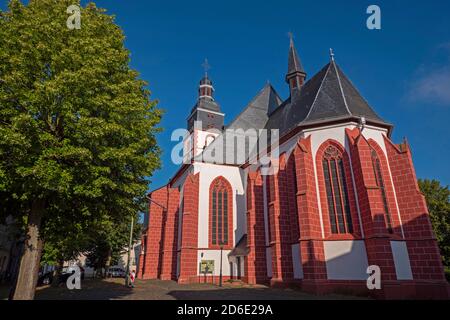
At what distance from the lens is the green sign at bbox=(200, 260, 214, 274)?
891 inches

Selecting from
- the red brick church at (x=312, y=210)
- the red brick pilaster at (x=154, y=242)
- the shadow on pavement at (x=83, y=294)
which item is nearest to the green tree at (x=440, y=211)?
the red brick church at (x=312, y=210)

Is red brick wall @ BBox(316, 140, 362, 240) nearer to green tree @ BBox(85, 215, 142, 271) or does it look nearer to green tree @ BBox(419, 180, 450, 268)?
green tree @ BBox(419, 180, 450, 268)

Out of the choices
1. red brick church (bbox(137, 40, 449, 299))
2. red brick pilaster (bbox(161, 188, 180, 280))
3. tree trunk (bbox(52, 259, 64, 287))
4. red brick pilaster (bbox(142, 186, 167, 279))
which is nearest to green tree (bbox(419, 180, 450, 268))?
red brick church (bbox(137, 40, 449, 299))

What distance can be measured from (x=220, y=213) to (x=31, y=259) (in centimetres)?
1701

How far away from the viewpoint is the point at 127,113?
9.86 meters

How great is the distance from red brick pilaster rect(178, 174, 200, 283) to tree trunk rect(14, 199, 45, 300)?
13.7m

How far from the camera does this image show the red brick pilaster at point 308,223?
14633mm

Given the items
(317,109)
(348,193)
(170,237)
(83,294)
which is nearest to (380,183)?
(348,193)

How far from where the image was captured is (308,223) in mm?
15422

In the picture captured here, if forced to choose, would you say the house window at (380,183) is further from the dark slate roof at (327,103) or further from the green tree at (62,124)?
the green tree at (62,124)

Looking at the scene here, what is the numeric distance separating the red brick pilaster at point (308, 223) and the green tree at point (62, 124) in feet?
29.4
